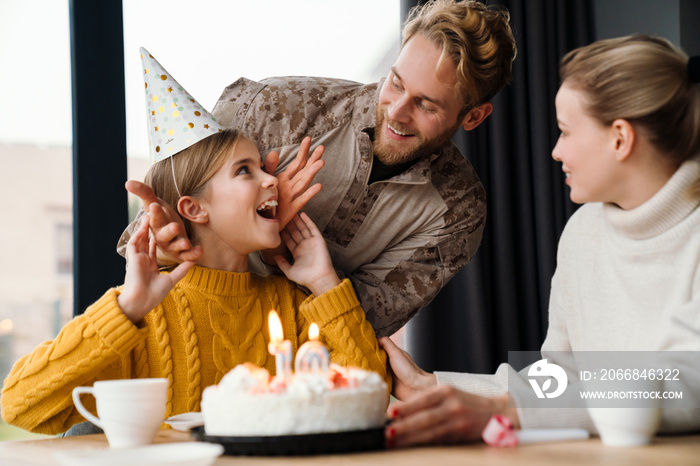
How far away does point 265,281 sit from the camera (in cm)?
168

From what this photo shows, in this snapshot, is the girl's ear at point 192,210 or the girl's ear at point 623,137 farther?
the girl's ear at point 192,210

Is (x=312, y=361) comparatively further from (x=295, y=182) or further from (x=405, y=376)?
(x=295, y=182)

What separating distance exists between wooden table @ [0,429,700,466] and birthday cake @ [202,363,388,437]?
4cm

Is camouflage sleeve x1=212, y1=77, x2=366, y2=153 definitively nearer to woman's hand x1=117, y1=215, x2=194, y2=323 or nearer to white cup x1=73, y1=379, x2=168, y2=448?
woman's hand x1=117, y1=215, x2=194, y2=323

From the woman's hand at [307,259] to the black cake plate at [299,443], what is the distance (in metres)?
0.76

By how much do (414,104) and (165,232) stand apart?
2.67 ft

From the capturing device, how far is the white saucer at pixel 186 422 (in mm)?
1069

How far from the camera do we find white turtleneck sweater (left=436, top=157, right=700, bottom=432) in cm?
100

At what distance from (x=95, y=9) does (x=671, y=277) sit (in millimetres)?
1864

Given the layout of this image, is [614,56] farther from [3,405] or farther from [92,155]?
[92,155]

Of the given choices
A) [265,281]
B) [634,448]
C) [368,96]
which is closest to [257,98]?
[368,96]

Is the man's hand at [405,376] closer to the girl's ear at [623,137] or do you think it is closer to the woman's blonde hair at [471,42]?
the girl's ear at [623,137]

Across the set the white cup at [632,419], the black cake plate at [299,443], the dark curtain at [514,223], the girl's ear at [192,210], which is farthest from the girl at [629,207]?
the dark curtain at [514,223]

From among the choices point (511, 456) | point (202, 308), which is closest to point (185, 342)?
point (202, 308)
